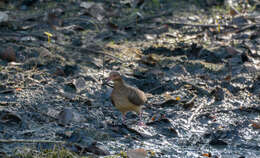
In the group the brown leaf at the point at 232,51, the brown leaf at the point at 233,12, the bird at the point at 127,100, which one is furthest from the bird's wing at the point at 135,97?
the brown leaf at the point at 233,12

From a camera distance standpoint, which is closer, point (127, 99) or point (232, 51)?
point (127, 99)

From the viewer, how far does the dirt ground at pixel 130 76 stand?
4.81 m

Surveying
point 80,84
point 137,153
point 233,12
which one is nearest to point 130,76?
point 80,84

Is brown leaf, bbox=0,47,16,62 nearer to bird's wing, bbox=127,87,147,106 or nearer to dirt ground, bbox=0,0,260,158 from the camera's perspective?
dirt ground, bbox=0,0,260,158

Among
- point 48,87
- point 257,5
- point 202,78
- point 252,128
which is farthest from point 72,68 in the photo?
point 257,5

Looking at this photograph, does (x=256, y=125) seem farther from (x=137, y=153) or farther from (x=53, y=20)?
(x=53, y=20)

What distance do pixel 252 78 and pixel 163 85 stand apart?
1.46m

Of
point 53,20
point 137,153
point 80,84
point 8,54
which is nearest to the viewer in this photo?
point 137,153

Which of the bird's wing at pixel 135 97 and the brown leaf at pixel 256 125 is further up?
the bird's wing at pixel 135 97

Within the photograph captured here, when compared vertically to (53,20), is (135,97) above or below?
below

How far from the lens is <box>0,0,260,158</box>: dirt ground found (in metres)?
4.81

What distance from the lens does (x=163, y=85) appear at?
6.46m

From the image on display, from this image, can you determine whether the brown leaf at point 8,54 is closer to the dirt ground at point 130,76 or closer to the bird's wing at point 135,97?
the dirt ground at point 130,76

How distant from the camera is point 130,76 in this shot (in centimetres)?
666
